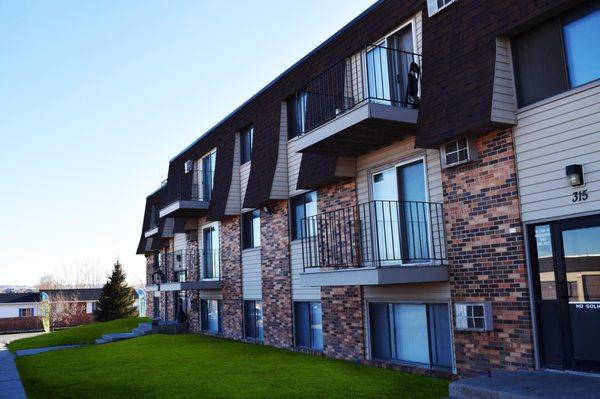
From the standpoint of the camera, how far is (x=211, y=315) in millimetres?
20531

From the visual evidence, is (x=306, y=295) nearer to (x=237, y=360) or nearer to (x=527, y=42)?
(x=237, y=360)

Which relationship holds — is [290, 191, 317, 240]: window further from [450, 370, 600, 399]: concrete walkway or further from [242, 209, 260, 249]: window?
[450, 370, 600, 399]: concrete walkway

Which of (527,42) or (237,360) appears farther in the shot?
(237,360)

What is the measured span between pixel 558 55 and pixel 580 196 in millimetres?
2022

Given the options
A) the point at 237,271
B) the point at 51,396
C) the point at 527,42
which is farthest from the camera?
the point at 237,271

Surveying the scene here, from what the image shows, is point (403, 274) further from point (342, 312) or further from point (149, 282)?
point (149, 282)

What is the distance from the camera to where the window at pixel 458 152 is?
8.50 meters

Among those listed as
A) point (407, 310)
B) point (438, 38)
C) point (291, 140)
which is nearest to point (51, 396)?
point (407, 310)

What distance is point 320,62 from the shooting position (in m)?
13.0

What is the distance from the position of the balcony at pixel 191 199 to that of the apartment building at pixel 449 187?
19.1 feet

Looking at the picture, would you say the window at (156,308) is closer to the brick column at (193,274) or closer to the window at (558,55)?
the brick column at (193,274)

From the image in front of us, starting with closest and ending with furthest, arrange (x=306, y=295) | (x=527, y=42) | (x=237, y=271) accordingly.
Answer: (x=527, y=42) < (x=306, y=295) < (x=237, y=271)

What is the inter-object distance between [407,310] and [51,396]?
6641 mm

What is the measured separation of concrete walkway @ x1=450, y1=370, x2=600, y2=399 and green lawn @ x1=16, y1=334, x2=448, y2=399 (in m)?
0.91
